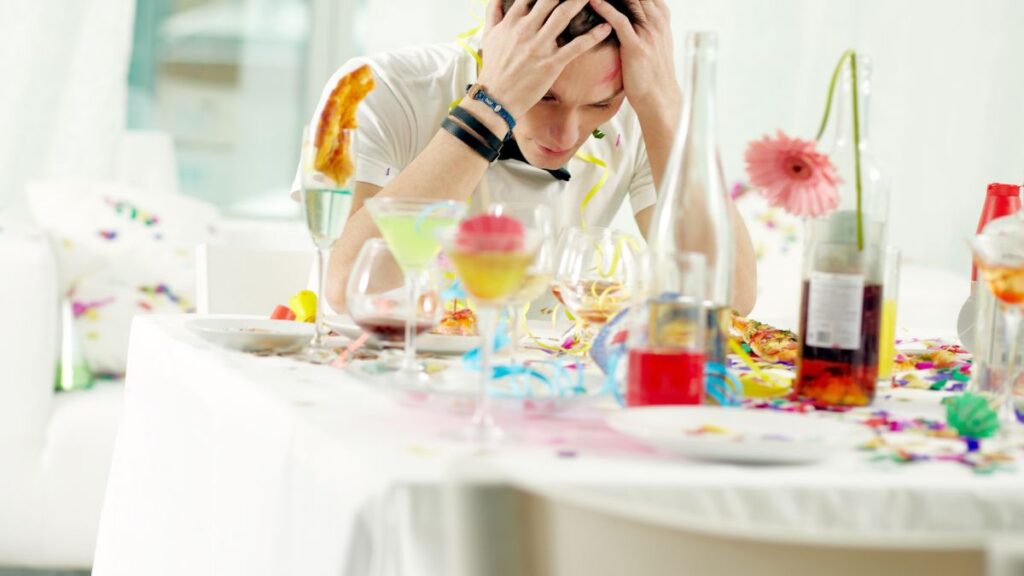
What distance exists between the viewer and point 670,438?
0.85 meters

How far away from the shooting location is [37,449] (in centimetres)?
270

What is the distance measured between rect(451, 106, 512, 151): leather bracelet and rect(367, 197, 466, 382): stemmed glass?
65cm

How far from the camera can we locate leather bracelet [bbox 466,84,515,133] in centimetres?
183

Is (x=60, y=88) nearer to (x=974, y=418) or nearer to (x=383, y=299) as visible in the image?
(x=383, y=299)

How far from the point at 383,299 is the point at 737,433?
1.70 feet

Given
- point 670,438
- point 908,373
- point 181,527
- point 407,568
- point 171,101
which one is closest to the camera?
point 407,568

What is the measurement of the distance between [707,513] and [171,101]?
3962 millimetres

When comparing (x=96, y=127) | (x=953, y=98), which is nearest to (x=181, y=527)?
(x=96, y=127)

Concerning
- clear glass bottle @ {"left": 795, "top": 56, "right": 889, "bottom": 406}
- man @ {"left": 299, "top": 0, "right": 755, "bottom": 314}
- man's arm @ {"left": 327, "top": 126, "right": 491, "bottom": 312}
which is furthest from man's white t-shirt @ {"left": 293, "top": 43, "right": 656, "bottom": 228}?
clear glass bottle @ {"left": 795, "top": 56, "right": 889, "bottom": 406}

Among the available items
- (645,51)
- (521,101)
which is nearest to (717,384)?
(521,101)

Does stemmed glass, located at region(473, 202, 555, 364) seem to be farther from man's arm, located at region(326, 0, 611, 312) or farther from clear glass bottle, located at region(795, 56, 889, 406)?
man's arm, located at region(326, 0, 611, 312)

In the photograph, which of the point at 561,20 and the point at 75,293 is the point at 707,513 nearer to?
the point at 561,20

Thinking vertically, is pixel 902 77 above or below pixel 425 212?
above

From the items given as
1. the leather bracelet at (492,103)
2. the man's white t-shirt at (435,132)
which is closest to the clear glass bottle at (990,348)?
the leather bracelet at (492,103)
